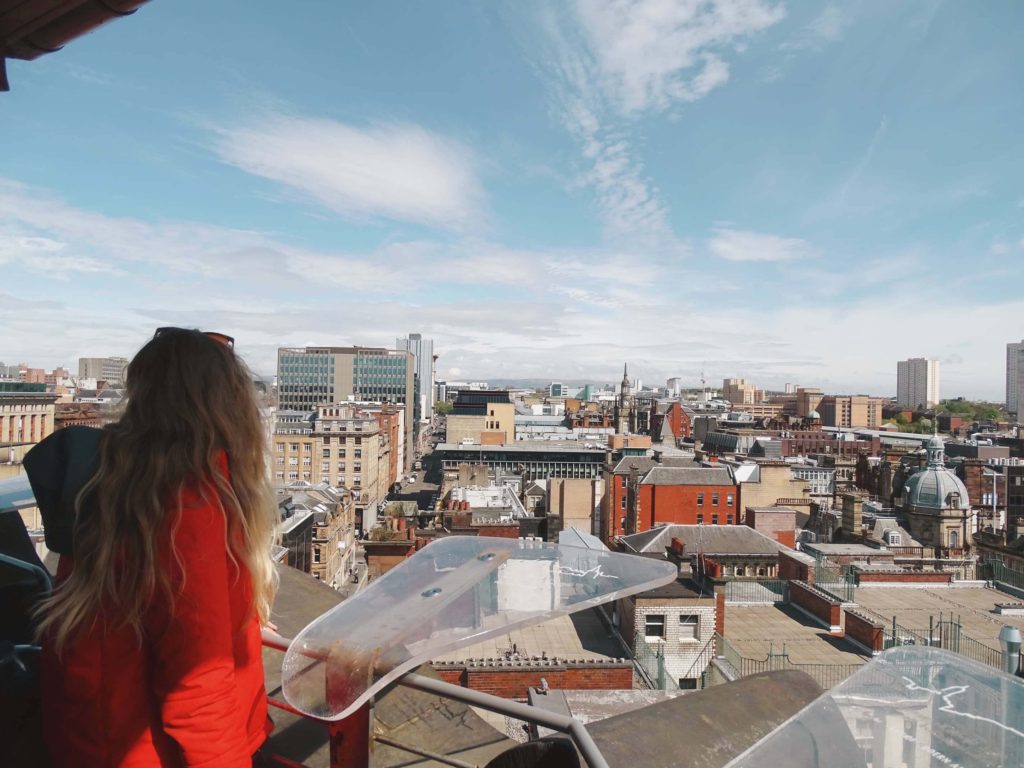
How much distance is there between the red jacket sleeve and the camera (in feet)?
5.52

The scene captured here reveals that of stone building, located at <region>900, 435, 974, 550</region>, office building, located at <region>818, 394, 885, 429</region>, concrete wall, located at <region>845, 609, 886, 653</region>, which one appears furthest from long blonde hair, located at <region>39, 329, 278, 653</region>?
office building, located at <region>818, 394, 885, 429</region>

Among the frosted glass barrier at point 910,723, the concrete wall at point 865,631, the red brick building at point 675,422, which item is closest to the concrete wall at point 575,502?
the concrete wall at point 865,631

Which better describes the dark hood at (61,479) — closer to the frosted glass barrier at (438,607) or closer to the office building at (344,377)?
the frosted glass barrier at (438,607)

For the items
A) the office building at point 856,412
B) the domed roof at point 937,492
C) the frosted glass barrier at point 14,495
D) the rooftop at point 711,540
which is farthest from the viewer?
the office building at point 856,412

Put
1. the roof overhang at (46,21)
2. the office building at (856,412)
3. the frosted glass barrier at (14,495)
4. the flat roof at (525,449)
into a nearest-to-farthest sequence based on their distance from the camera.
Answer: the roof overhang at (46,21) < the frosted glass barrier at (14,495) < the flat roof at (525,449) < the office building at (856,412)

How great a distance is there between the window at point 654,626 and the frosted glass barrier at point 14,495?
1389cm

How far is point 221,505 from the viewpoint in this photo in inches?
71.2

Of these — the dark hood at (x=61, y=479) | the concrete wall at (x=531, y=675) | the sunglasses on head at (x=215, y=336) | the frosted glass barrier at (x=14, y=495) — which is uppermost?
the sunglasses on head at (x=215, y=336)

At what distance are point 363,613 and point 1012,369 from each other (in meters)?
232

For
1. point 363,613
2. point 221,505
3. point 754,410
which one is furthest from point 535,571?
point 754,410

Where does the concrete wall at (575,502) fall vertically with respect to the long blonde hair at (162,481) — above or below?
below

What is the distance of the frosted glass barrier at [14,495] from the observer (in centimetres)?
367

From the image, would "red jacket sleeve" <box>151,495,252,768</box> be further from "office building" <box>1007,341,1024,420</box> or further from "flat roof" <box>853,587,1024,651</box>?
"office building" <box>1007,341,1024,420</box>

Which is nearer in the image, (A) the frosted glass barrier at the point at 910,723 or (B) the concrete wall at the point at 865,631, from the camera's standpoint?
(A) the frosted glass barrier at the point at 910,723
